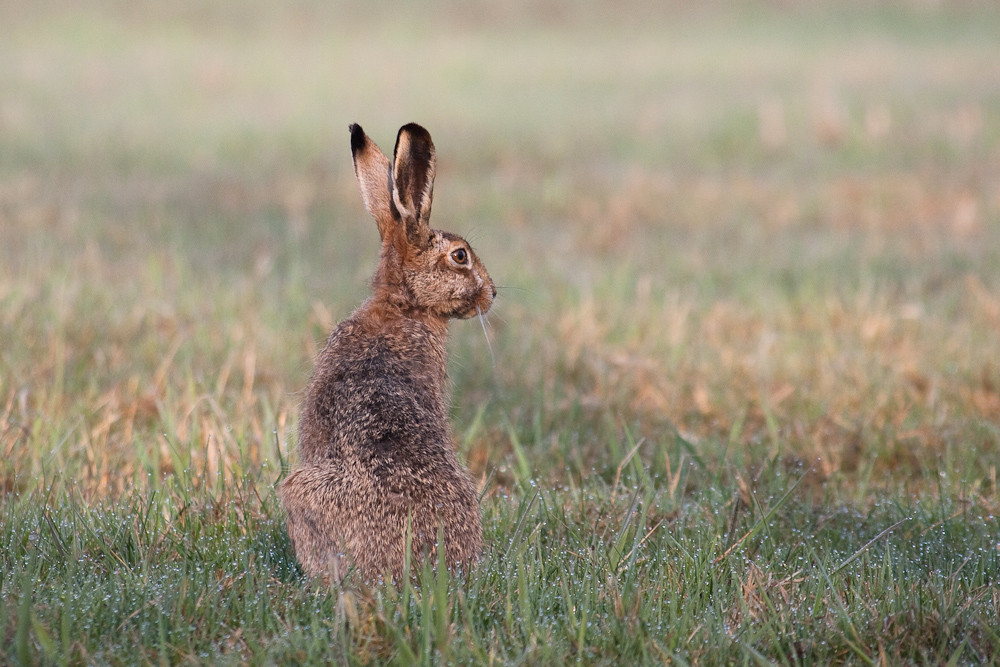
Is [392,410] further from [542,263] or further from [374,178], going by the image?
[542,263]

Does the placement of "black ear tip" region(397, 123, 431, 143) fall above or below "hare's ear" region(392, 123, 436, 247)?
above

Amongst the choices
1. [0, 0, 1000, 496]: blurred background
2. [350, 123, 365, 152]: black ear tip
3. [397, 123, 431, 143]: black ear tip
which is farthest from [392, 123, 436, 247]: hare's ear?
[0, 0, 1000, 496]: blurred background

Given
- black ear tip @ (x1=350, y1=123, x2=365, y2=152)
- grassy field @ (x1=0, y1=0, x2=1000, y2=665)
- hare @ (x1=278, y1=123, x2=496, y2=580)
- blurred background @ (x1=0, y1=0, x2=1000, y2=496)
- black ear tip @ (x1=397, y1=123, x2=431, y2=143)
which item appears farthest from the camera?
blurred background @ (x1=0, y1=0, x2=1000, y2=496)

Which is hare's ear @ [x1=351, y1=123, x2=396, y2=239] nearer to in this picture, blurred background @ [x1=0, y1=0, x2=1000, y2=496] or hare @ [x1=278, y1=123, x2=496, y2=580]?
hare @ [x1=278, y1=123, x2=496, y2=580]

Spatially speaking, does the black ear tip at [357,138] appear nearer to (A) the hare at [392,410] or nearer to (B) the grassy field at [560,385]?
(A) the hare at [392,410]

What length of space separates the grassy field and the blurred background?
0.03 m

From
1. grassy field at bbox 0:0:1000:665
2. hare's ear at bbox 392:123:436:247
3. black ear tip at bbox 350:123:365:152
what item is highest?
black ear tip at bbox 350:123:365:152

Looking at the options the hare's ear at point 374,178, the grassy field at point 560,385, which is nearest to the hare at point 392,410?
the hare's ear at point 374,178

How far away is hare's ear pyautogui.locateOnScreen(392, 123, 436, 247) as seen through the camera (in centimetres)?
334

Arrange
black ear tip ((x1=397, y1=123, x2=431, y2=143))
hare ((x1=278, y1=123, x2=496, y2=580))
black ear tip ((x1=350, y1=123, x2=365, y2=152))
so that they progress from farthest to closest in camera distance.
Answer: black ear tip ((x1=350, y1=123, x2=365, y2=152))
black ear tip ((x1=397, y1=123, x2=431, y2=143))
hare ((x1=278, y1=123, x2=496, y2=580))

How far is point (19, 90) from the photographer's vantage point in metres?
16.3

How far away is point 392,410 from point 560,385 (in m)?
1.99

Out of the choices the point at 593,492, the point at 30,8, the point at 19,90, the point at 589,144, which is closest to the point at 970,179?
the point at 589,144

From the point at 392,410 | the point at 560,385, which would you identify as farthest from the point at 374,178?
the point at 560,385
